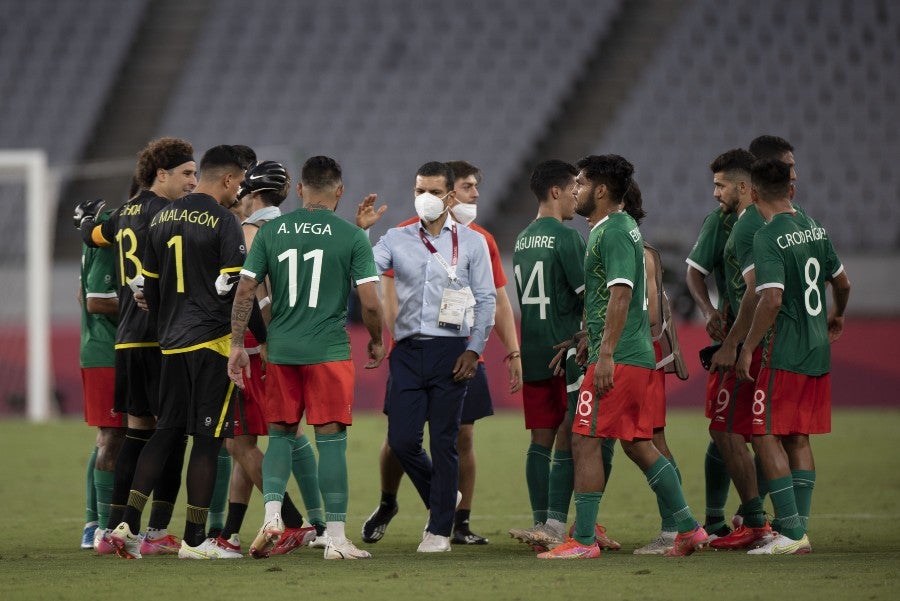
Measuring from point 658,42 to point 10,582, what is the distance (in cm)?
1991

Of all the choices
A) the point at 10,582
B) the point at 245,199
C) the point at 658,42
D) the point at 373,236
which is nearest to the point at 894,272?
the point at 658,42

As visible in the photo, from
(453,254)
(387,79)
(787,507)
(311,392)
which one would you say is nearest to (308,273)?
(311,392)

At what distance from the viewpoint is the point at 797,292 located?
698 centimetres

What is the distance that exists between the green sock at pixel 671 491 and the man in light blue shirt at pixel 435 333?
3.50ft

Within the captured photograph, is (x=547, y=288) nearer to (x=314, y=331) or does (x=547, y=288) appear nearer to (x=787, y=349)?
(x=787, y=349)

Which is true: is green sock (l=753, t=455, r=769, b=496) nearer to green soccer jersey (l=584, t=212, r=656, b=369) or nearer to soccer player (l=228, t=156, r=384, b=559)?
green soccer jersey (l=584, t=212, r=656, b=369)

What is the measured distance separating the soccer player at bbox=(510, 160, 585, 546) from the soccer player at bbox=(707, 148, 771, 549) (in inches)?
33.8

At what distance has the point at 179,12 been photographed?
25141 mm

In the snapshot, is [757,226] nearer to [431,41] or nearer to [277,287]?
[277,287]

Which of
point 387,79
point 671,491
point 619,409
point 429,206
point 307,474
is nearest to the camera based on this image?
point 619,409

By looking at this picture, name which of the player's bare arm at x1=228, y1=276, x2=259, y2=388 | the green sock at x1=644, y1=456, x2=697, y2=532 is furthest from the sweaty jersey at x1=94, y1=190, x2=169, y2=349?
the green sock at x1=644, y1=456, x2=697, y2=532

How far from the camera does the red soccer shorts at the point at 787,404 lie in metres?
6.90

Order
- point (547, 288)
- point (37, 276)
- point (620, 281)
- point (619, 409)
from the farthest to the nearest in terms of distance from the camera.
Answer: point (37, 276) < point (547, 288) < point (619, 409) < point (620, 281)

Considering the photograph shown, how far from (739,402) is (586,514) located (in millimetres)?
1268
